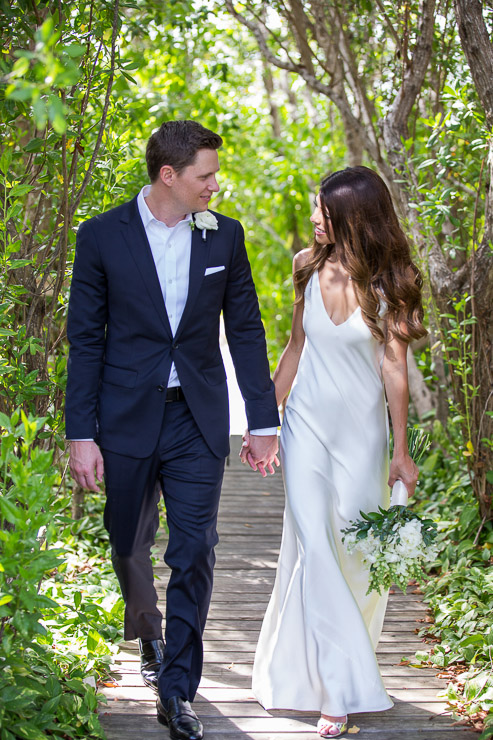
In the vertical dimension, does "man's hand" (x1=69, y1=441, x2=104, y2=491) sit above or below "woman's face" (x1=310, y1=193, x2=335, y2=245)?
below

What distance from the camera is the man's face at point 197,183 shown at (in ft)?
10.2

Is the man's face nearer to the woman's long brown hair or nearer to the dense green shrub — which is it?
the woman's long brown hair

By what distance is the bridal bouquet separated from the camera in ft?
9.83

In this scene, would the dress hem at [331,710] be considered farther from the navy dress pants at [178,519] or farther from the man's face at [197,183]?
the man's face at [197,183]

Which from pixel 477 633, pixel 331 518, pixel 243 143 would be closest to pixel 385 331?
pixel 331 518

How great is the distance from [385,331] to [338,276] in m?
0.27

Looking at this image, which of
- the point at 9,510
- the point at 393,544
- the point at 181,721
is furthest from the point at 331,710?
the point at 9,510

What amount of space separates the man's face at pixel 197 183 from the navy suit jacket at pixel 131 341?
0.12 m

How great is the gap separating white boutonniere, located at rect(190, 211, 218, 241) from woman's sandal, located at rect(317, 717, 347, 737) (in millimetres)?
1735

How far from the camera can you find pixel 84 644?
3.72 meters

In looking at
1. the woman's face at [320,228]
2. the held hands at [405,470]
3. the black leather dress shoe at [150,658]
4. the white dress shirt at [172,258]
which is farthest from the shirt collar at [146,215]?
the black leather dress shoe at [150,658]

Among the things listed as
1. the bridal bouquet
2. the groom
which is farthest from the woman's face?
the bridal bouquet

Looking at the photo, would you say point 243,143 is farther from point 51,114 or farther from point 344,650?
point 51,114

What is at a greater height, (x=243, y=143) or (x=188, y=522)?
(x=243, y=143)
